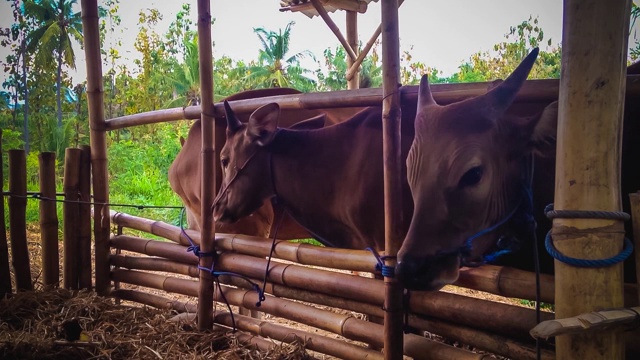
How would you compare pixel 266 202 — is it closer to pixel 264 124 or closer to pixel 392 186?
pixel 264 124

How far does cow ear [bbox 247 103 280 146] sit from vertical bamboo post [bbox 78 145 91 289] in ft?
6.37

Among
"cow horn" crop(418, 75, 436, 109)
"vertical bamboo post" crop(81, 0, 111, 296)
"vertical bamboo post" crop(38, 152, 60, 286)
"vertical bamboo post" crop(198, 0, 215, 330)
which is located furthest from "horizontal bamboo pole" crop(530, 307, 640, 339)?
"vertical bamboo post" crop(38, 152, 60, 286)

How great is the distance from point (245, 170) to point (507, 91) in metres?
2.00

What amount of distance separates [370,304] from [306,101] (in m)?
1.34

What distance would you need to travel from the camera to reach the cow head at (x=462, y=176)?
2.00 meters

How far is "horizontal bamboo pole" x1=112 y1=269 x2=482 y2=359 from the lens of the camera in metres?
2.53

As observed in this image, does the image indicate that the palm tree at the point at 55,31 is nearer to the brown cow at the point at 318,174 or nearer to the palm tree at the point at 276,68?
the palm tree at the point at 276,68

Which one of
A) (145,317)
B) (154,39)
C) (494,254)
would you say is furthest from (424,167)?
(154,39)

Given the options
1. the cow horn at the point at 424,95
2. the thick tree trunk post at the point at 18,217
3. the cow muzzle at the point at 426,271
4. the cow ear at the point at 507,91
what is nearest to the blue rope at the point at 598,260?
the cow muzzle at the point at 426,271

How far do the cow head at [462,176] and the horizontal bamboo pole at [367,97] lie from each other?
24cm

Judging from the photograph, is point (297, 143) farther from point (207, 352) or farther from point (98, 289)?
point (98, 289)

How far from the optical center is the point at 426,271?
1.99 m

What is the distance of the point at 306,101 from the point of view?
10.6 ft

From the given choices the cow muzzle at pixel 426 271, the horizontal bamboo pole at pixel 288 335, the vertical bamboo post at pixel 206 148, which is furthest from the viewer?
the vertical bamboo post at pixel 206 148
